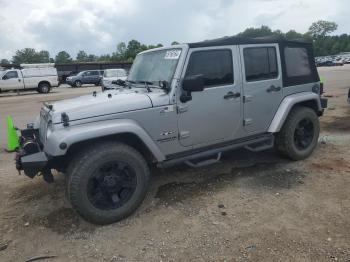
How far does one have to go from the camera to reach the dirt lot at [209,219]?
3.15 metres

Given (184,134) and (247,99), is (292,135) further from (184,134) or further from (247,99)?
(184,134)

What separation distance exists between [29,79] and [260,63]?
22.3m

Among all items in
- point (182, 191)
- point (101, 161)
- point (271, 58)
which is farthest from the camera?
point (271, 58)

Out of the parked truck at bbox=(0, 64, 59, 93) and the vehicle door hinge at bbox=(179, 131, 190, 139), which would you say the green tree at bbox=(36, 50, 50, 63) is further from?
the vehicle door hinge at bbox=(179, 131, 190, 139)

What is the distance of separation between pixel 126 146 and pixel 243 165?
223 centimetres

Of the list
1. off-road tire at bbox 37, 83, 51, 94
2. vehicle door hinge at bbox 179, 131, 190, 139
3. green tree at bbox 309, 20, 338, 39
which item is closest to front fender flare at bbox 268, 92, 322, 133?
vehicle door hinge at bbox 179, 131, 190, 139

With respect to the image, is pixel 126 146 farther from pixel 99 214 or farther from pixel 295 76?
pixel 295 76

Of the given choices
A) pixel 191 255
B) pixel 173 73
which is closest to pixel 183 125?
pixel 173 73

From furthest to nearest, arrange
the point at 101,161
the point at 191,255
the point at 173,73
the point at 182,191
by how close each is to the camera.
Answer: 1. the point at 182,191
2. the point at 173,73
3. the point at 101,161
4. the point at 191,255

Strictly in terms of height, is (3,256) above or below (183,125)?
below

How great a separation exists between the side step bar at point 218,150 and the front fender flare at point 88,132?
0.51 m

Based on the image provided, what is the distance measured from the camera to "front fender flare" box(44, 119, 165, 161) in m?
3.32

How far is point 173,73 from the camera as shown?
4062mm

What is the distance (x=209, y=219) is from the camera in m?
3.68
